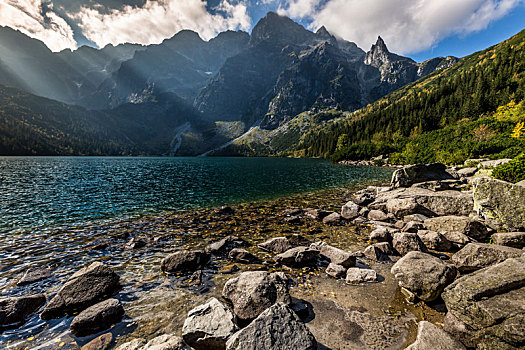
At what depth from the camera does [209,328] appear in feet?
21.6

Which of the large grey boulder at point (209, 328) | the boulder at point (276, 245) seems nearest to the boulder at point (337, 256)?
the boulder at point (276, 245)

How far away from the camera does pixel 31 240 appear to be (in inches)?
619

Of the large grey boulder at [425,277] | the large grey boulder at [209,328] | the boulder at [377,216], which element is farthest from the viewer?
the boulder at [377,216]

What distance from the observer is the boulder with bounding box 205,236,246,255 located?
13.7m

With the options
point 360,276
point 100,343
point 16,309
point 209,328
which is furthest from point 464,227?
point 16,309

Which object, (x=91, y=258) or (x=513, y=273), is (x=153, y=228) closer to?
(x=91, y=258)

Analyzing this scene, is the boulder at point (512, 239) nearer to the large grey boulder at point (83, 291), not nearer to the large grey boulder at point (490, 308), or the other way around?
the large grey boulder at point (490, 308)

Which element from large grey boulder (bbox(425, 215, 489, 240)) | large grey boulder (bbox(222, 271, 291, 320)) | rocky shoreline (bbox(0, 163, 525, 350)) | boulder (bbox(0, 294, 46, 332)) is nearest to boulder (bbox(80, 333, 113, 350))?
rocky shoreline (bbox(0, 163, 525, 350))

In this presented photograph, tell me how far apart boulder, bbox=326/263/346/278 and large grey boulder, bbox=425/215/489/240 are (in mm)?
9154

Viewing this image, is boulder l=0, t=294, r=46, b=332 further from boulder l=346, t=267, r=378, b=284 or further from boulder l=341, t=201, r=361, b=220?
boulder l=341, t=201, r=361, b=220

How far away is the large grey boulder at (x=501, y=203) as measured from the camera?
12469mm

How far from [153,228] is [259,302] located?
48.3 feet

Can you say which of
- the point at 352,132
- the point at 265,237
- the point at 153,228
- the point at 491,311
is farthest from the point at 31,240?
the point at 352,132

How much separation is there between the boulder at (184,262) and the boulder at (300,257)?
4.69m
